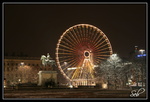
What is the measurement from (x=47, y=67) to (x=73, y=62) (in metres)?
7.43

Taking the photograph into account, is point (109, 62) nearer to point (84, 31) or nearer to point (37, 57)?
point (84, 31)

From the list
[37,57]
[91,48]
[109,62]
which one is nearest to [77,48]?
[91,48]

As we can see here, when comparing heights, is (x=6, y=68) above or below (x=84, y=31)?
below

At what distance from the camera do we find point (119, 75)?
50.0 meters

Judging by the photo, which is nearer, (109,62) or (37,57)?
(109,62)

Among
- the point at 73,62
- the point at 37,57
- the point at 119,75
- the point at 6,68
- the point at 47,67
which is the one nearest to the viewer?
the point at 119,75

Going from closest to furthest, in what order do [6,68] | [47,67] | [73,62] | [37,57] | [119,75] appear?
1. [119,75]
2. [73,62]
3. [47,67]
4. [6,68]
5. [37,57]

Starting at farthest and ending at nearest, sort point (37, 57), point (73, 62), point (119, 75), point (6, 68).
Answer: point (37, 57), point (6, 68), point (73, 62), point (119, 75)

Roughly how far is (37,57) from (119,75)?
295ft

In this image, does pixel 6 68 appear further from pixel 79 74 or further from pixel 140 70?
pixel 140 70

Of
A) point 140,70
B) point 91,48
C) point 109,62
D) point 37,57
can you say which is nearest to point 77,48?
point 91,48

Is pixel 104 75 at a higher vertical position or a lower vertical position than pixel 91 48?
lower

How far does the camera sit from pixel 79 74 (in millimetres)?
59625

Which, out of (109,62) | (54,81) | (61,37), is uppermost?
(61,37)
